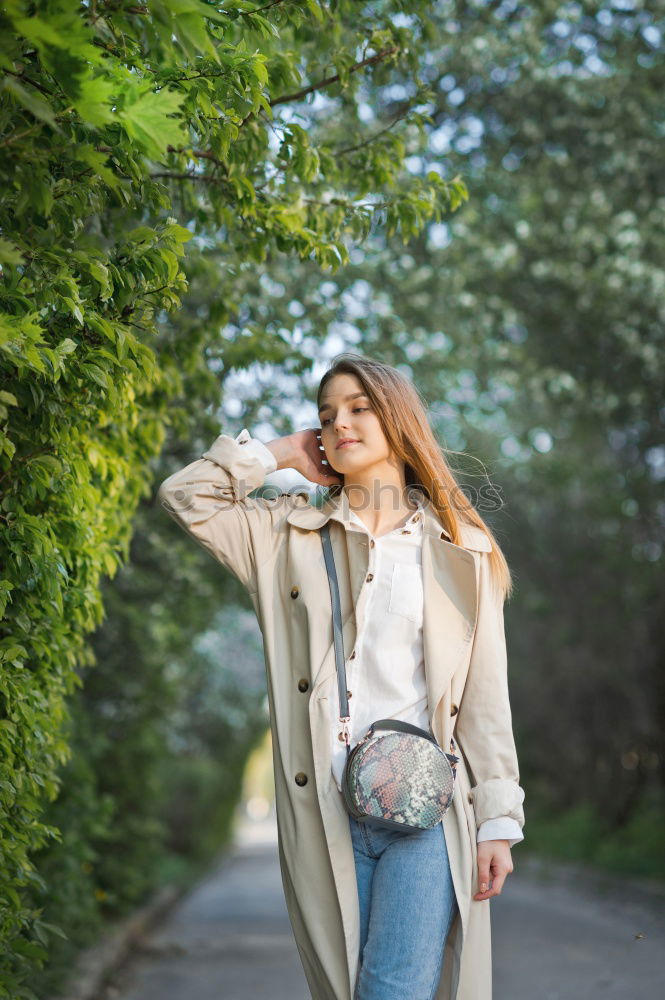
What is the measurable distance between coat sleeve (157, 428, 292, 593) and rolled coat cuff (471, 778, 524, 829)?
33.8 inches

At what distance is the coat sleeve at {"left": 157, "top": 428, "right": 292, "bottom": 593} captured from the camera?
3.07m

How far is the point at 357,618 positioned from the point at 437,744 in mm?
400

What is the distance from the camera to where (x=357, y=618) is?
2.90m

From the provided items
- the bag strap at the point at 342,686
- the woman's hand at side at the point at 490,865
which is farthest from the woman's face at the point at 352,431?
the woman's hand at side at the point at 490,865

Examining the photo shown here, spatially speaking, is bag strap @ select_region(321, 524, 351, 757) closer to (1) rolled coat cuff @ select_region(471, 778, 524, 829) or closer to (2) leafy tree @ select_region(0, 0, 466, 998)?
(1) rolled coat cuff @ select_region(471, 778, 524, 829)

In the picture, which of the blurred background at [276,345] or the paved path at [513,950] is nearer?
the blurred background at [276,345]

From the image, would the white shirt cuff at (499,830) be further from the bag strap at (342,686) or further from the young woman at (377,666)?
the bag strap at (342,686)

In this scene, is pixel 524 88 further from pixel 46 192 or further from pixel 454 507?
pixel 46 192

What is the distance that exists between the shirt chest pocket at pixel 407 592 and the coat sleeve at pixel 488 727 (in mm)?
179

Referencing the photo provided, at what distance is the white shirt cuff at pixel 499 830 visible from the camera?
9.22ft

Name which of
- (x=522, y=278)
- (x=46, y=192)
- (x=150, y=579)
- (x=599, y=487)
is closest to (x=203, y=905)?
(x=150, y=579)

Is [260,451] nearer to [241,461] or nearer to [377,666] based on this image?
[241,461]

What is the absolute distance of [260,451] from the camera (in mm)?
3279

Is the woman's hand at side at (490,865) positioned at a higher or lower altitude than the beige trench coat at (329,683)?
lower
